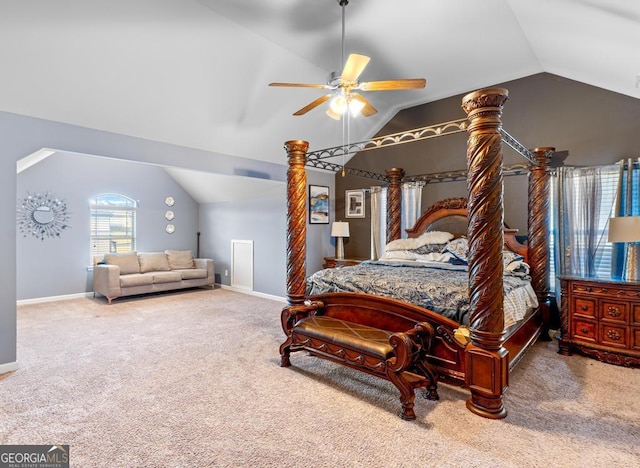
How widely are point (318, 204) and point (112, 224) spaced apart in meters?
4.44

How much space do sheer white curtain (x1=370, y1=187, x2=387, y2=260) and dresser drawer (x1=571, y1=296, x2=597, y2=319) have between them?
278 cm

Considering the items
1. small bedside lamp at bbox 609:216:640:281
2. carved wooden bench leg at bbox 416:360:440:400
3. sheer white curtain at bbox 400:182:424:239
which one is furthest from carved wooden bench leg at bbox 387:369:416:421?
sheer white curtain at bbox 400:182:424:239

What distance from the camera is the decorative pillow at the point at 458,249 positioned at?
13.2ft

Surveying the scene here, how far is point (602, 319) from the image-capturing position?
314 centimetres

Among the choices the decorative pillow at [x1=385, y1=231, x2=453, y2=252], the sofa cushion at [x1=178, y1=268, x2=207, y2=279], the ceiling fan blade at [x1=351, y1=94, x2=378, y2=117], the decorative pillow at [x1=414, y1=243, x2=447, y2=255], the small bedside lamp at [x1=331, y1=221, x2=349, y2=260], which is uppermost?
the ceiling fan blade at [x1=351, y1=94, x2=378, y2=117]

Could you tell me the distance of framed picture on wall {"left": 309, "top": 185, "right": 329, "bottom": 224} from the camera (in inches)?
235

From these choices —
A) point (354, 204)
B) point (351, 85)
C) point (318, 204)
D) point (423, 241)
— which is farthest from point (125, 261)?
point (351, 85)

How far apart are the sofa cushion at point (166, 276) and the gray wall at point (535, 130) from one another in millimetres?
3902

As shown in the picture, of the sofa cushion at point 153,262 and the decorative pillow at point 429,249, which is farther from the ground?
the decorative pillow at point 429,249

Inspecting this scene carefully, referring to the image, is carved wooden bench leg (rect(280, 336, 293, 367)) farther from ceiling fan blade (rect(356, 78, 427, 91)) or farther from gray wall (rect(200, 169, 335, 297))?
gray wall (rect(200, 169, 335, 297))

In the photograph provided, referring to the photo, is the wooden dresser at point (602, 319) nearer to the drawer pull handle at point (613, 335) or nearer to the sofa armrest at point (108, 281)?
the drawer pull handle at point (613, 335)

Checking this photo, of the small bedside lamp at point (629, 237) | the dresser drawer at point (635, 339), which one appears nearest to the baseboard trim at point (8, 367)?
the dresser drawer at point (635, 339)

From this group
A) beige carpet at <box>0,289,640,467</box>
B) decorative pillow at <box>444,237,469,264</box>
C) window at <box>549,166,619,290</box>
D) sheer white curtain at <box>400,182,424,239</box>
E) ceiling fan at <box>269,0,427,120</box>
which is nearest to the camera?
beige carpet at <box>0,289,640,467</box>

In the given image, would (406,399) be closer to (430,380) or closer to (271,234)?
(430,380)
